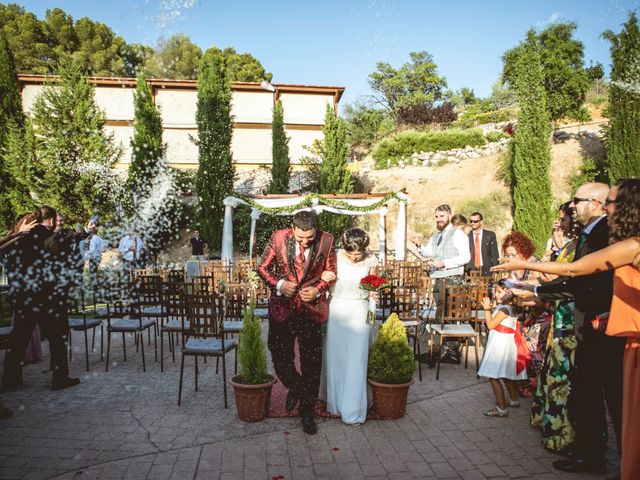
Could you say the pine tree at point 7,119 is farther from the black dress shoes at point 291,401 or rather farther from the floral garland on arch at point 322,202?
the black dress shoes at point 291,401

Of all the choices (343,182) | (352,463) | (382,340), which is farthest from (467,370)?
(343,182)

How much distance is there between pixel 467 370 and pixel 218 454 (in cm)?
383

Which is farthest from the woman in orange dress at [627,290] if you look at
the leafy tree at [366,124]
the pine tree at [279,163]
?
the leafy tree at [366,124]

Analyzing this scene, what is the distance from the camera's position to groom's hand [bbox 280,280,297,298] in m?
4.05

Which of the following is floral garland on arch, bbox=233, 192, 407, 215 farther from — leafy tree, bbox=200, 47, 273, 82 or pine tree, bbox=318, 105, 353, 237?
leafy tree, bbox=200, 47, 273, 82

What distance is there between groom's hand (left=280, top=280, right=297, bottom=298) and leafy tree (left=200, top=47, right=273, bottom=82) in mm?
38049

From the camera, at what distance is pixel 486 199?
72.9ft

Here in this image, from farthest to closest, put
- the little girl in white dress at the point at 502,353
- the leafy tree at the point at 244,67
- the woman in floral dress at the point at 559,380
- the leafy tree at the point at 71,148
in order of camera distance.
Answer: the leafy tree at the point at 244,67 → the leafy tree at the point at 71,148 → the little girl in white dress at the point at 502,353 → the woman in floral dress at the point at 559,380

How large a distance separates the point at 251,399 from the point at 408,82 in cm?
4120

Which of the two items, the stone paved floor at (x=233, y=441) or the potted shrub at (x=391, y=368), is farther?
the potted shrub at (x=391, y=368)

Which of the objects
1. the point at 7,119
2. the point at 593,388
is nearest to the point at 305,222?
the point at 593,388

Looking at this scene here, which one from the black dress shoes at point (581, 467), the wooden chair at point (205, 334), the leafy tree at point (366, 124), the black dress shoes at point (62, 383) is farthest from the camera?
the leafy tree at point (366, 124)

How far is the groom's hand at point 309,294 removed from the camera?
13.5ft

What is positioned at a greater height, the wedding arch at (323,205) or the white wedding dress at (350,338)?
the wedding arch at (323,205)
